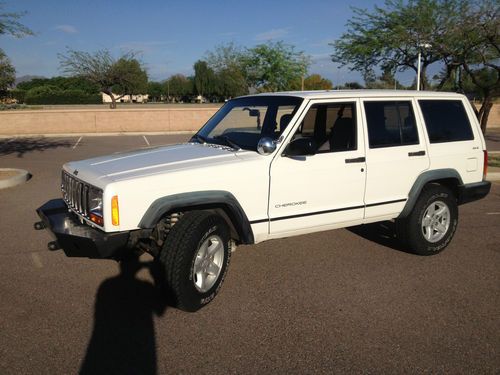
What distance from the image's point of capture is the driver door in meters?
4.24

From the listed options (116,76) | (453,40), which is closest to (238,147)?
(453,40)

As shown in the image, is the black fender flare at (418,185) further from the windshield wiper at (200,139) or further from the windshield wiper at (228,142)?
the windshield wiper at (200,139)

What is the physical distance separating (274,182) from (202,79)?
245ft

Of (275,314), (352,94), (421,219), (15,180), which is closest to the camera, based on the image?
(275,314)

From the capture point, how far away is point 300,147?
164 inches

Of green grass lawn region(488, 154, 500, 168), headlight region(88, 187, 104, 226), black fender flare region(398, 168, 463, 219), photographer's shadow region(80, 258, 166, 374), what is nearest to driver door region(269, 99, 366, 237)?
black fender flare region(398, 168, 463, 219)

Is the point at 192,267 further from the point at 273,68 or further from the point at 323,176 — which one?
the point at 273,68

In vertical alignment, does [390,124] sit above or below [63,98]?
below

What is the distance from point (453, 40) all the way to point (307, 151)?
1464cm

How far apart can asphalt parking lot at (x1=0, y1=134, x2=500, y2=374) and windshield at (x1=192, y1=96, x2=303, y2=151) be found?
143cm

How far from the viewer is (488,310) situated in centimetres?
401

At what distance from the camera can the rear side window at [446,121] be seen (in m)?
5.27

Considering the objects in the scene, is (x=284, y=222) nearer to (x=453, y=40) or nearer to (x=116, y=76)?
(x=453, y=40)

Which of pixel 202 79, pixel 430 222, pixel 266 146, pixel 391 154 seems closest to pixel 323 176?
pixel 266 146
